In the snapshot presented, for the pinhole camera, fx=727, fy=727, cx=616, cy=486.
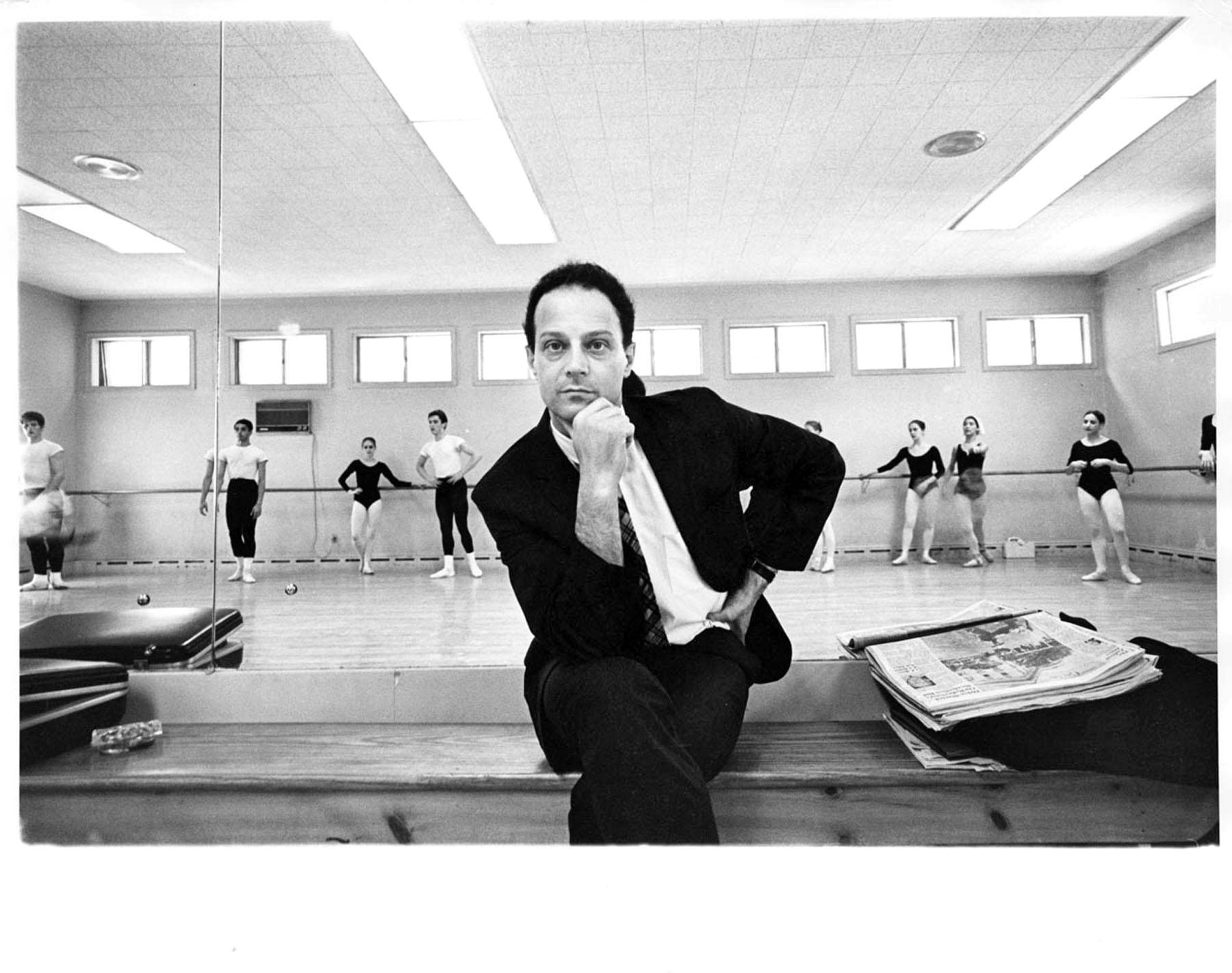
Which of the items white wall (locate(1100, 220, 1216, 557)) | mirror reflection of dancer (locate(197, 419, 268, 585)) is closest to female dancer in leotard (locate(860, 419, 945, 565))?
white wall (locate(1100, 220, 1216, 557))

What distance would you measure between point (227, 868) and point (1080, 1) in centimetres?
225

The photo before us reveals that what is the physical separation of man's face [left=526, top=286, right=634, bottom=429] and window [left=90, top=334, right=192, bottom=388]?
2.75 feet

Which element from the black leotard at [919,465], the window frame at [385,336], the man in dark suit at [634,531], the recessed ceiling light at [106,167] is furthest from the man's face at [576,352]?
the recessed ceiling light at [106,167]

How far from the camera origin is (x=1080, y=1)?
4.50 ft

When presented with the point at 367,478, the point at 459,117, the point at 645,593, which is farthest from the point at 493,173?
the point at 645,593

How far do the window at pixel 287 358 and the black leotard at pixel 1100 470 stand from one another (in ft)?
5.44

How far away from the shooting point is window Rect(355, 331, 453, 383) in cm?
157

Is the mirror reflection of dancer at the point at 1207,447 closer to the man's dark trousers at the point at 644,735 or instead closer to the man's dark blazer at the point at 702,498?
the man's dark blazer at the point at 702,498

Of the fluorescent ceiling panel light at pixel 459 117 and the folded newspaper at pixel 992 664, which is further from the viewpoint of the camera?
the fluorescent ceiling panel light at pixel 459 117

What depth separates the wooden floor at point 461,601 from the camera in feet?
4.91

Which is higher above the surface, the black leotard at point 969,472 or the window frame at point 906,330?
the window frame at point 906,330

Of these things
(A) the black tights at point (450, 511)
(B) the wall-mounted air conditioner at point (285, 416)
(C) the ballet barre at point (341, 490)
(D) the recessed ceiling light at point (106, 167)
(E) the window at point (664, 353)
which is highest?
(D) the recessed ceiling light at point (106, 167)

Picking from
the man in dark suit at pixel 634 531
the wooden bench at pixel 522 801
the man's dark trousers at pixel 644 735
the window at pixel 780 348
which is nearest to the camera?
the man's dark trousers at pixel 644 735

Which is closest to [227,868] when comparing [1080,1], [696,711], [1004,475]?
[696,711]
